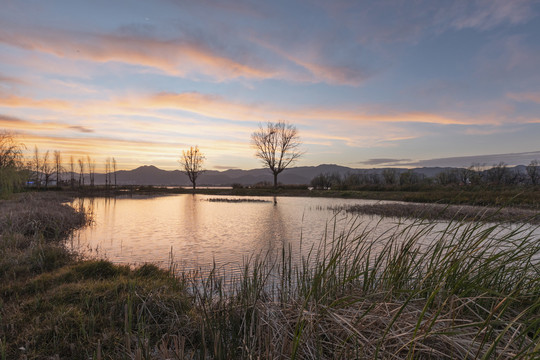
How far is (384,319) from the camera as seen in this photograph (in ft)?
8.30

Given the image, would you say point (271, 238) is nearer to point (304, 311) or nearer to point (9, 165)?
point (304, 311)

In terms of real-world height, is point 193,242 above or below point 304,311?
below

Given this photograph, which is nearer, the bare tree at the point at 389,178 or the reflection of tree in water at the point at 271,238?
the reflection of tree in water at the point at 271,238

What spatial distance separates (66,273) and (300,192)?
41.1 metres

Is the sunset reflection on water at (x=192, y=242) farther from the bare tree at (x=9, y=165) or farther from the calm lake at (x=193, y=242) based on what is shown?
the bare tree at (x=9, y=165)

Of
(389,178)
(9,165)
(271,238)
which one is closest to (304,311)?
(271,238)

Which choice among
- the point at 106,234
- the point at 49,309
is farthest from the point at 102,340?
the point at 106,234

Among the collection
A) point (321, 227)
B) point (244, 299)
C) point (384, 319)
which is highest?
point (384, 319)

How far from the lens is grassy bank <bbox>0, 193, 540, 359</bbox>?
230cm

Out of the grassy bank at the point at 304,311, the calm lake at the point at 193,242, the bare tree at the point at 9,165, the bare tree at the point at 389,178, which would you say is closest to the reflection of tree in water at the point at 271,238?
the calm lake at the point at 193,242

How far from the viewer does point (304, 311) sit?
112 inches

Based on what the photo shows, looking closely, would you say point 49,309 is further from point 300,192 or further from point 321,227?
point 300,192

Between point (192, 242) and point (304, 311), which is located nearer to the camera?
point (304, 311)

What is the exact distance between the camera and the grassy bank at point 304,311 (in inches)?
90.4
